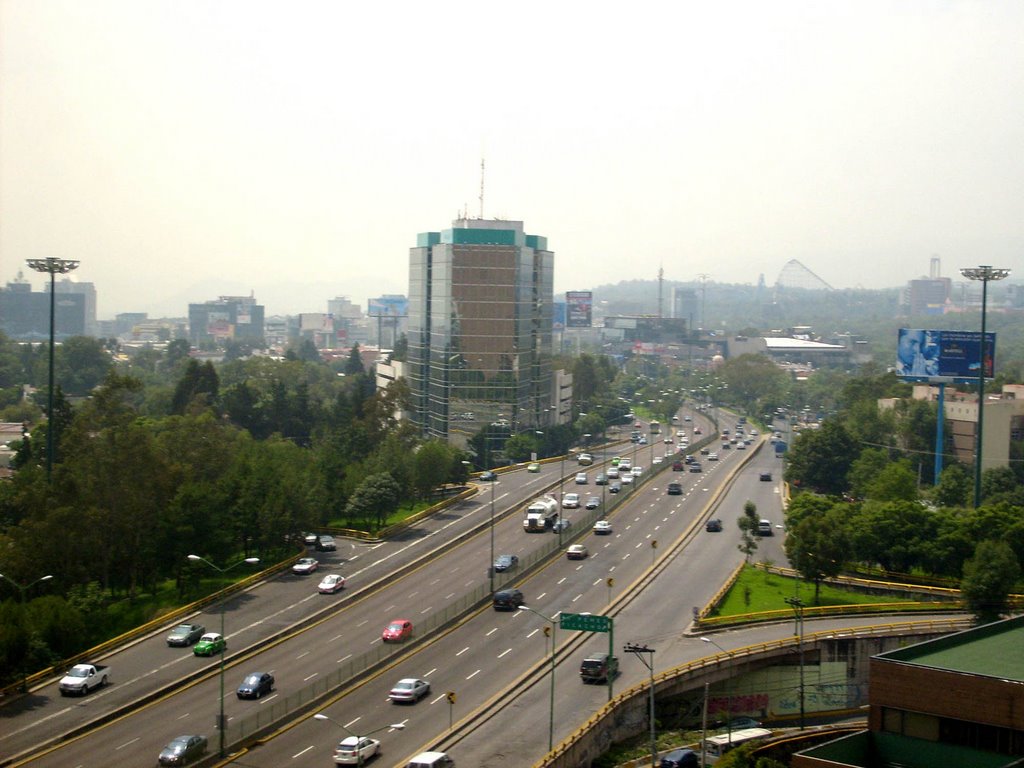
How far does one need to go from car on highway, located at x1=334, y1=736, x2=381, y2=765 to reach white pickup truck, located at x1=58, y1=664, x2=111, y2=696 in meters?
8.89

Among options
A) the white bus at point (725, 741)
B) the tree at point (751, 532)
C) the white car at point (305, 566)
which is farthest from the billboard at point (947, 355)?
the white bus at point (725, 741)

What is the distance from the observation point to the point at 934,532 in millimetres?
50344

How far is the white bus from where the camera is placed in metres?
33.9

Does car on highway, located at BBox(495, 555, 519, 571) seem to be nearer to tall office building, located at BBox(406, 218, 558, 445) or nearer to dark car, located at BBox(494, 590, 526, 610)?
dark car, located at BBox(494, 590, 526, 610)

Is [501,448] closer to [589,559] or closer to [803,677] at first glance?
[589,559]

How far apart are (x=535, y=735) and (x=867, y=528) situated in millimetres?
23311

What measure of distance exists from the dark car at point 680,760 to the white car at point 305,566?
781 inches

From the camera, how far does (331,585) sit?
148 feet

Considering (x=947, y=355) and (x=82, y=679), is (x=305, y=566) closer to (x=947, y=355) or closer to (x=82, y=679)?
(x=82, y=679)

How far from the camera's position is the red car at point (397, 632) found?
3912cm

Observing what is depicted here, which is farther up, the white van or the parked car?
the parked car

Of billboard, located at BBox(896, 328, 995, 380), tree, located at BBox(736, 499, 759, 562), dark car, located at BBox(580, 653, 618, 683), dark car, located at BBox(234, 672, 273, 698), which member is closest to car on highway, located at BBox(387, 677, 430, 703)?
dark car, located at BBox(234, 672, 273, 698)

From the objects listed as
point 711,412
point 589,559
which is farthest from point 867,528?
point 711,412

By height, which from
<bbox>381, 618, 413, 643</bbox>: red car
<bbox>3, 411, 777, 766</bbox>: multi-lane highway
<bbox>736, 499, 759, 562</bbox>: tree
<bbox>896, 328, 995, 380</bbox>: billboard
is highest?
<bbox>896, 328, 995, 380</bbox>: billboard
